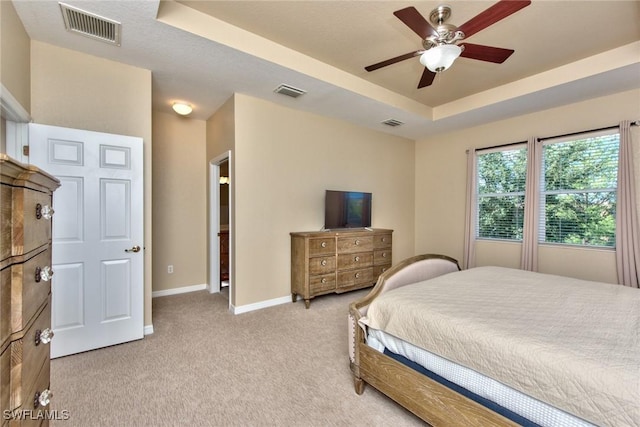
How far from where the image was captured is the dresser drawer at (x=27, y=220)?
0.83 meters

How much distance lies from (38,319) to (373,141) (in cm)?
464

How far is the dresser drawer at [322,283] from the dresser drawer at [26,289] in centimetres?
284

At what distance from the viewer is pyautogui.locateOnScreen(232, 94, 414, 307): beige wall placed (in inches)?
138

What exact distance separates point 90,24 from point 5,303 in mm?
2439

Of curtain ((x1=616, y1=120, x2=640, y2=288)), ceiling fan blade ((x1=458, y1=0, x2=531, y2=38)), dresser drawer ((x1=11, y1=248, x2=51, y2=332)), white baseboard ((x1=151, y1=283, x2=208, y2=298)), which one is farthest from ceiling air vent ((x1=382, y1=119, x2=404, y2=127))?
dresser drawer ((x1=11, y1=248, x2=51, y2=332))

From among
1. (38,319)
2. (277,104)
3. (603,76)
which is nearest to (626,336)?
(38,319)

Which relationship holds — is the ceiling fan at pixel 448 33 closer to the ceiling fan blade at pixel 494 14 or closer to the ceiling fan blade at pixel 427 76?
the ceiling fan blade at pixel 494 14

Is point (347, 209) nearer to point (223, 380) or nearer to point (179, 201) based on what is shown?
point (179, 201)

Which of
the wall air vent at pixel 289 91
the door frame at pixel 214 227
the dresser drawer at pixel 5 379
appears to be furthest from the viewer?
the door frame at pixel 214 227

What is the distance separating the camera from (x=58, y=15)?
211 cm

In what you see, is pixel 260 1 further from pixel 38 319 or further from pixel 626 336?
pixel 626 336

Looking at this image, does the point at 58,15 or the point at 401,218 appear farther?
the point at 401,218

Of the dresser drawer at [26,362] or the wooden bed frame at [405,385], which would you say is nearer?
the dresser drawer at [26,362]

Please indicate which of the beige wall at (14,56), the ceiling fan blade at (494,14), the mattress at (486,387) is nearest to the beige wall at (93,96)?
the beige wall at (14,56)
